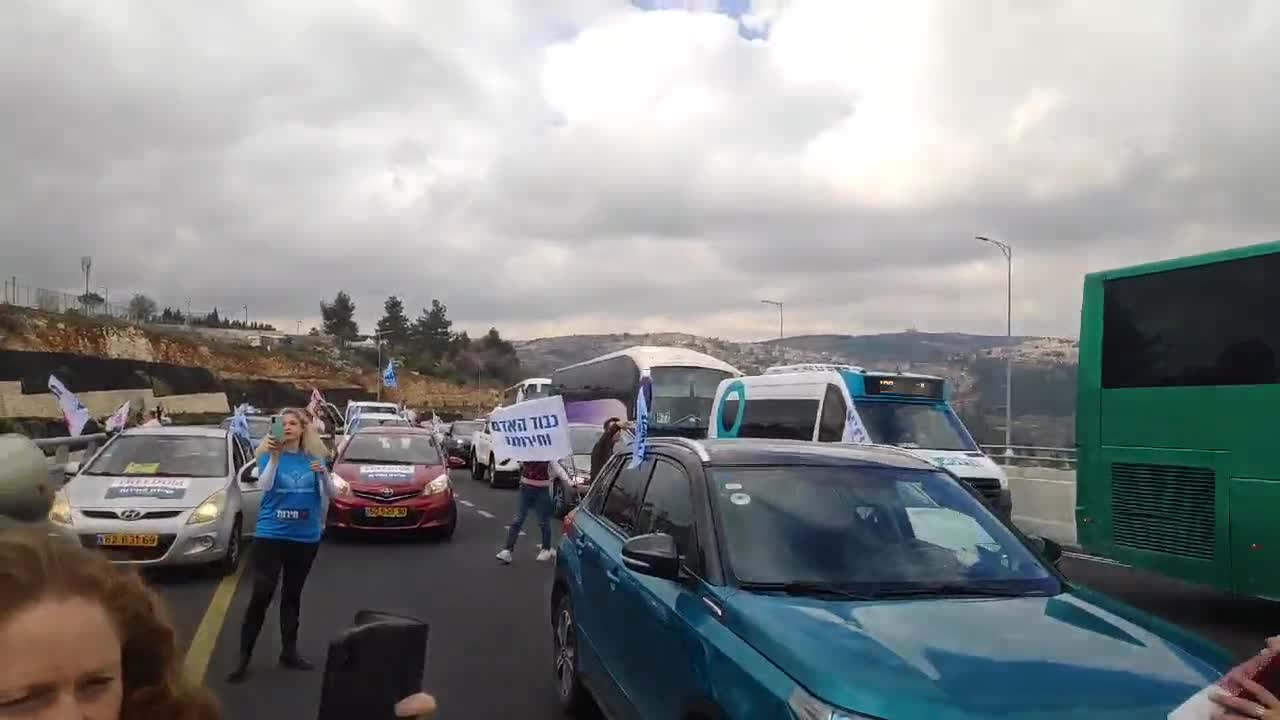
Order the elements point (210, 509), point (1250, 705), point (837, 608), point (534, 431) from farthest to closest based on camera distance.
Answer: point (534, 431) → point (210, 509) → point (837, 608) → point (1250, 705)

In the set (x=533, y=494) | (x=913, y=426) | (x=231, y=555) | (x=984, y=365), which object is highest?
(x=984, y=365)

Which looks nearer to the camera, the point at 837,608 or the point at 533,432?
the point at 837,608

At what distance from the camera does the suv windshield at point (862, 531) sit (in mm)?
4156

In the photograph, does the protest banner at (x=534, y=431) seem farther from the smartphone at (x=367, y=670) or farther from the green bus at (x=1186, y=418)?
the smartphone at (x=367, y=670)

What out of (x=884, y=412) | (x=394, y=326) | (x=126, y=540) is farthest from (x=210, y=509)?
(x=394, y=326)

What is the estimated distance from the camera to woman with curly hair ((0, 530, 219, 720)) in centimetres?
131

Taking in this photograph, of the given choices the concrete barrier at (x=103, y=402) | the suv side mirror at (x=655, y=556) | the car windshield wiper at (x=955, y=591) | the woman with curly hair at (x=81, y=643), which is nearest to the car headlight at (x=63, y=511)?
the suv side mirror at (x=655, y=556)

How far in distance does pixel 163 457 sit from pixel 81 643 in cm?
1131

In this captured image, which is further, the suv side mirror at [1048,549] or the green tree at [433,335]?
the green tree at [433,335]

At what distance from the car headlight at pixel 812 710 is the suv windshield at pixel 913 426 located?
11774 mm

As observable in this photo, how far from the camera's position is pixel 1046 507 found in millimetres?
16391

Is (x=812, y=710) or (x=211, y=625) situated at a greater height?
(x=812, y=710)

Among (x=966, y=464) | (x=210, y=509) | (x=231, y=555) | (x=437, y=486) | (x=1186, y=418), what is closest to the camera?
(x=1186, y=418)

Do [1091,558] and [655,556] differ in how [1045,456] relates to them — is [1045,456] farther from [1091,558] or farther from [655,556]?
[655,556]
